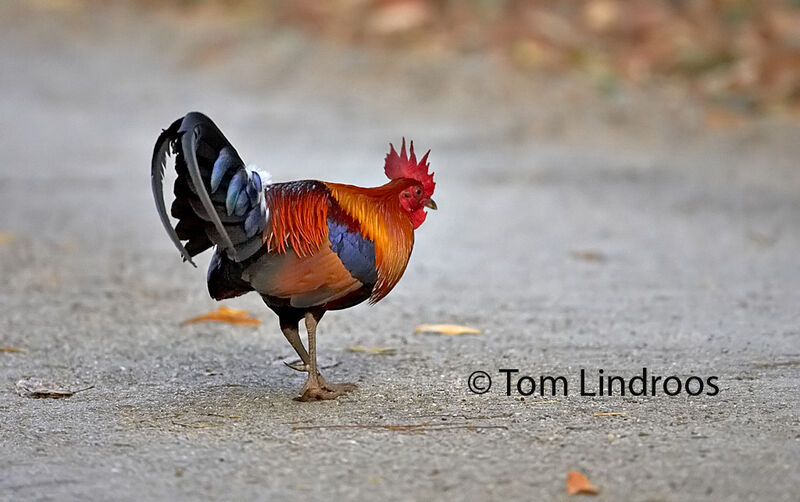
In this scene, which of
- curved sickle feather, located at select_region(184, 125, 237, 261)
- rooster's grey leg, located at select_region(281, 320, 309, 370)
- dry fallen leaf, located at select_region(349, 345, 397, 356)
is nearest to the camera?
curved sickle feather, located at select_region(184, 125, 237, 261)

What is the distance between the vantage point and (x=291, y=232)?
177 inches

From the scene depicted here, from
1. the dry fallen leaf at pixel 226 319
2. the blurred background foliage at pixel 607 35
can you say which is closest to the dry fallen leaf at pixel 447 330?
the dry fallen leaf at pixel 226 319

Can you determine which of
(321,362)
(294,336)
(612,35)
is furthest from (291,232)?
(612,35)

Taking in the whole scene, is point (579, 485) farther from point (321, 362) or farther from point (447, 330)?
point (447, 330)

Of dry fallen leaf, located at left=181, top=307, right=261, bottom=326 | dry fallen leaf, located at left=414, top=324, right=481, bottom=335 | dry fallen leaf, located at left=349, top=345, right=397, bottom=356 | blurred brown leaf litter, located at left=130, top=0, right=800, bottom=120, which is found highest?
blurred brown leaf litter, located at left=130, top=0, right=800, bottom=120

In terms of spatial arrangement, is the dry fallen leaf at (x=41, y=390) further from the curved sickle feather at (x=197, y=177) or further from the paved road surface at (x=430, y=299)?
the curved sickle feather at (x=197, y=177)

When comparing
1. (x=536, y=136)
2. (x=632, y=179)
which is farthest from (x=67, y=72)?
(x=632, y=179)

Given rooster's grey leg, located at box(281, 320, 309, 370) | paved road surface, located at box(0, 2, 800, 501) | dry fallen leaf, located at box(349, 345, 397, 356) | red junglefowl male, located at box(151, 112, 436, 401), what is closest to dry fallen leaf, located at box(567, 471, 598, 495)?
paved road surface, located at box(0, 2, 800, 501)

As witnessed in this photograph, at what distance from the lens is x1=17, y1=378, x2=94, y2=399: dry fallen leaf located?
15.6ft

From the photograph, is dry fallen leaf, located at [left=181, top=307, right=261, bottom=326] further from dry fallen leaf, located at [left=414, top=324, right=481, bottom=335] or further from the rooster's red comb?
the rooster's red comb

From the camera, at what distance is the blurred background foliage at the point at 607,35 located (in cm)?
1343

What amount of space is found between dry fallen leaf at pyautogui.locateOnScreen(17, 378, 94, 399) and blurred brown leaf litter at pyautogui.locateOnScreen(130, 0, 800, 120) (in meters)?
9.26

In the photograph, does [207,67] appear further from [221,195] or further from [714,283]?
[221,195]

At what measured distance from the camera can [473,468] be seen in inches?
147
